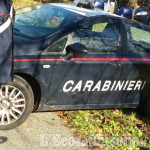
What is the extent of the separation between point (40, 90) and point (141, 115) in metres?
2.08

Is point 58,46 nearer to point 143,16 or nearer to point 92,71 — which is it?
point 92,71

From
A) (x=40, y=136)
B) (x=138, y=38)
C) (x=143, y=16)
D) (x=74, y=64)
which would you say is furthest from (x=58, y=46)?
(x=143, y=16)

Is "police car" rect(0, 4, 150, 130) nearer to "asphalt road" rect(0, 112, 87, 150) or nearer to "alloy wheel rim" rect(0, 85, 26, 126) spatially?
"alloy wheel rim" rect(0, 85, 26, 126)

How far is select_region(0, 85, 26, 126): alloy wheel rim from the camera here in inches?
154

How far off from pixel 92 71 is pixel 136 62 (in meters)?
0.78

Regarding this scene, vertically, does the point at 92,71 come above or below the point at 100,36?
below

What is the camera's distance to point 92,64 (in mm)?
4281

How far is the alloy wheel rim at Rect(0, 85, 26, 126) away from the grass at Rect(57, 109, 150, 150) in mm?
836

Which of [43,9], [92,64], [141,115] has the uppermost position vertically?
[43,9]

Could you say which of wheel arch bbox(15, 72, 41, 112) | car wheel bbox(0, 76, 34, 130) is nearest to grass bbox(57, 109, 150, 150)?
wheel arch bbox(15, 72, 41, 112)

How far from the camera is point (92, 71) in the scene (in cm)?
432

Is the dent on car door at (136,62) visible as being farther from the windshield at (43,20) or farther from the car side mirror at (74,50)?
the windshield at (43,20)

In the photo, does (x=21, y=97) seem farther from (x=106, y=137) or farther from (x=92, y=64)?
(x=106, y=137)

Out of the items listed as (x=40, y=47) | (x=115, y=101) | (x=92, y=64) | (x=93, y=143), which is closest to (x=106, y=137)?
(x=93, y=143)
